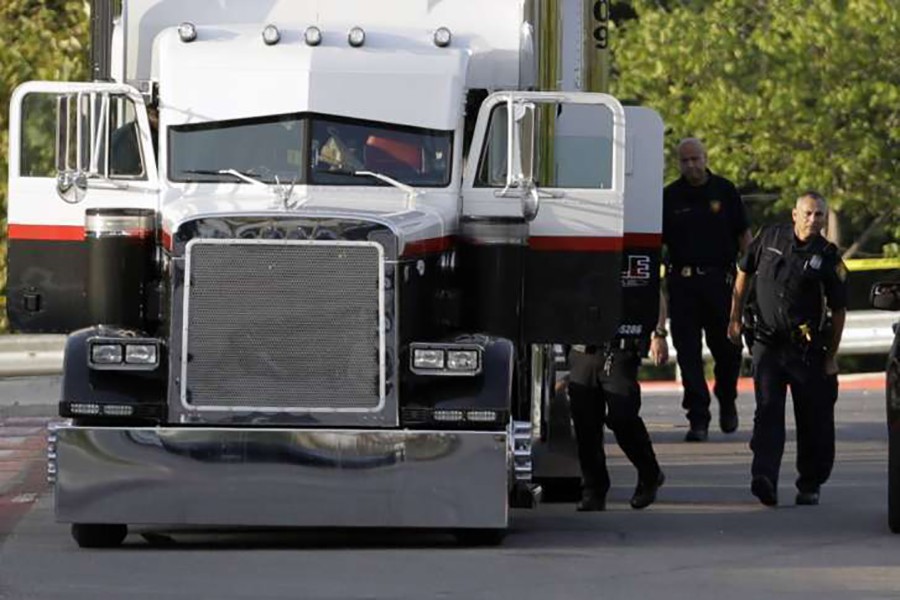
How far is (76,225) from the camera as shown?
13992 millimetres

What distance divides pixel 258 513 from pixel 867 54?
2183 cm

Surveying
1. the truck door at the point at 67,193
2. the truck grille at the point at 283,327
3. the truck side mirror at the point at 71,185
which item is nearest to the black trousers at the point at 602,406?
the truck grille at the point at 283,327

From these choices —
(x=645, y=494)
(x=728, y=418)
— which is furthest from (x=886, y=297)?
(x=728, y=418)

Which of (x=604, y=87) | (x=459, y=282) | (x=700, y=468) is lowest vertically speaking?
(x=700, y=468)

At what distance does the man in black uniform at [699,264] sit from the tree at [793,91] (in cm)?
1426

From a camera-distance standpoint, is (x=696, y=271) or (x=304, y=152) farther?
(x=696, y=271)

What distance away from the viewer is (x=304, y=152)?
45.1 ft

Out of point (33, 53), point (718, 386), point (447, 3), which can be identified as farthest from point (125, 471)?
point (33, 53)

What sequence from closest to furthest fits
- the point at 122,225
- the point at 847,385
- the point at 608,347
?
1. the point at 122,225
2. the point at 608,347
3. the point at 847,385

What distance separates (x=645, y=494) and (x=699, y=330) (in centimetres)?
414

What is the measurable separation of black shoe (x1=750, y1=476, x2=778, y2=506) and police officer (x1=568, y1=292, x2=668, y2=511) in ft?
1.86

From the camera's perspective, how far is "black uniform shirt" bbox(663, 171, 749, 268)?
1830 cm

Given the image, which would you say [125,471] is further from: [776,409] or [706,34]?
[706,34]

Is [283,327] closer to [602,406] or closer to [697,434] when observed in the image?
[602,406]
